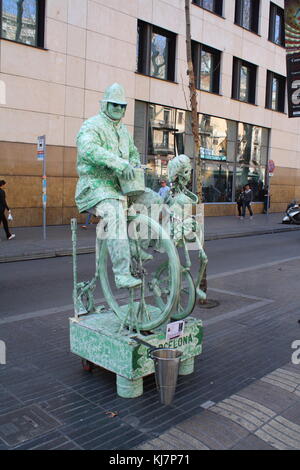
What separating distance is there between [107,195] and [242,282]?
5269 mm

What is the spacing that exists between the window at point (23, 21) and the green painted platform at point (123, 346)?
13279 millimetres

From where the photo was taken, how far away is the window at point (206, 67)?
71.3 feet

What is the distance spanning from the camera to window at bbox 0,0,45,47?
1466 centimetres

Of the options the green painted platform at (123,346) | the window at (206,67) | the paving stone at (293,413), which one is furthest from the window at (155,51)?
the paving stone at (293,413)

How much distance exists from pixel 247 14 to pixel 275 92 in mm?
5202

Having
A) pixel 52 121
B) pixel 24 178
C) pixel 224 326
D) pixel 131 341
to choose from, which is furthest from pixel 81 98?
pixel 131 341

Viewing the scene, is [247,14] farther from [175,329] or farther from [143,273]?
[175,329]

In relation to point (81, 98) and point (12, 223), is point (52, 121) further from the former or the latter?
point (12, 223)

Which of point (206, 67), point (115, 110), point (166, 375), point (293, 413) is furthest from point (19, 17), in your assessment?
point (293, 413)

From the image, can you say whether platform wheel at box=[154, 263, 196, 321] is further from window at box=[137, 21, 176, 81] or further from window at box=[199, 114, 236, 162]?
window at box=[199, 114, 236, 162]

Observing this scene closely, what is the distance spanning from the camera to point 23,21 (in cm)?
1512

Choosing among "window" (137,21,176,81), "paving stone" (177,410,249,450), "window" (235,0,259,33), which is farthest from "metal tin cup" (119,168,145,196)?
"window" (235,0,259,33)

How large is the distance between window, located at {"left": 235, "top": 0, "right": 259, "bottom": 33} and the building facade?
0.05 m

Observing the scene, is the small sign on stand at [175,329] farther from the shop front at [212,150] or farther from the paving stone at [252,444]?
the shop front at [212,150]
